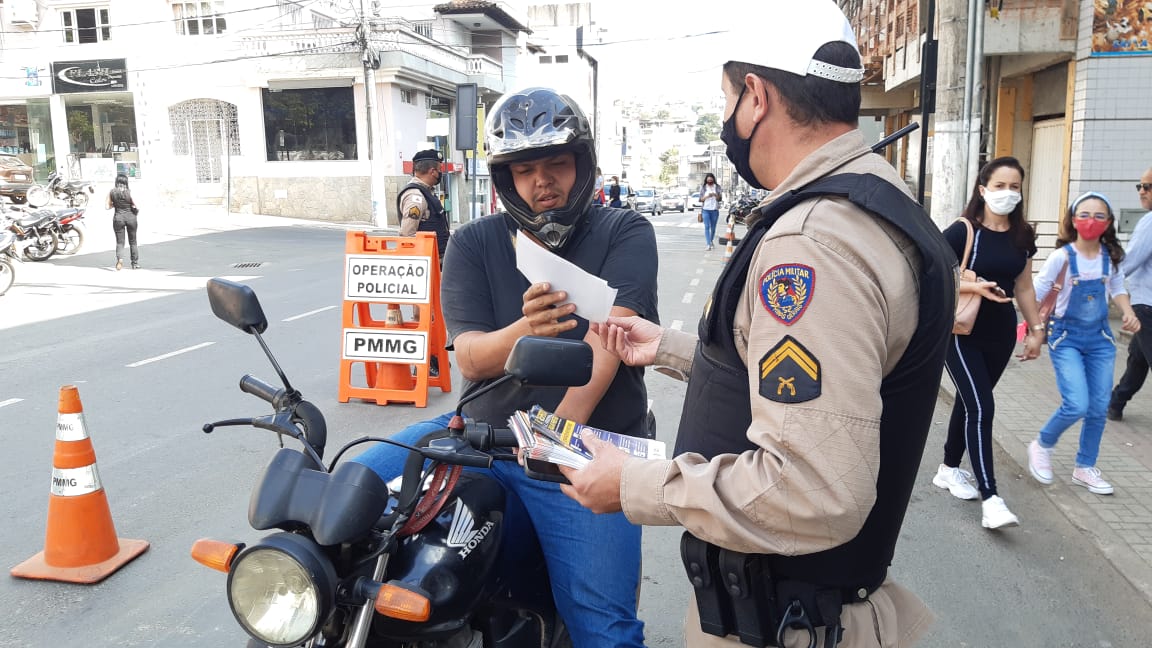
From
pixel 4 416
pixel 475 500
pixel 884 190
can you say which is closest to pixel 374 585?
pixel 475 500

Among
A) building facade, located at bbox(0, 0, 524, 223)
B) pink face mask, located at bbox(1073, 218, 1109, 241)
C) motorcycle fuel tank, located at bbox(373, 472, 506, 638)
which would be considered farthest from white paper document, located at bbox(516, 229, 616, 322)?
building facade, located at bbox(0, 0, 524, 223)

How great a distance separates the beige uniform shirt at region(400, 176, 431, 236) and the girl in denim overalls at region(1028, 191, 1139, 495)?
5497 mm

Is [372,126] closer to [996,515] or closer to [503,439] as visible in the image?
[996,515]

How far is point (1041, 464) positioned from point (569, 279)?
14.1 feet

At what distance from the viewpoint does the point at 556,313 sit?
231 centimetres

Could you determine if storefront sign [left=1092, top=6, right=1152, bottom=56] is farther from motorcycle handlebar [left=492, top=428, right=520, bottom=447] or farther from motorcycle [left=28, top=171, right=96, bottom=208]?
motorcycle [left=28, top=171, right=96, bottom=208]

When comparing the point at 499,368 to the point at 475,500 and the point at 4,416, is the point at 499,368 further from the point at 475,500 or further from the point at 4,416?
the point at 4,416

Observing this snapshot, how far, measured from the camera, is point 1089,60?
34.6 ft

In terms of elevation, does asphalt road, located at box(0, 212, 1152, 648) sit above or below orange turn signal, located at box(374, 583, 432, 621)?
below

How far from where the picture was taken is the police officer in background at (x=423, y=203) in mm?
8711

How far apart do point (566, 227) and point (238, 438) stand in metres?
4.29

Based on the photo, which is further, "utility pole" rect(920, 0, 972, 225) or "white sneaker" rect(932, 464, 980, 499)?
"utility pole" rect(920, 0, 972, 225)

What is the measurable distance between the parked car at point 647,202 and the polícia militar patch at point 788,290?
46.2 metres

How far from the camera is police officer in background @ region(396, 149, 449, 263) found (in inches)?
343
